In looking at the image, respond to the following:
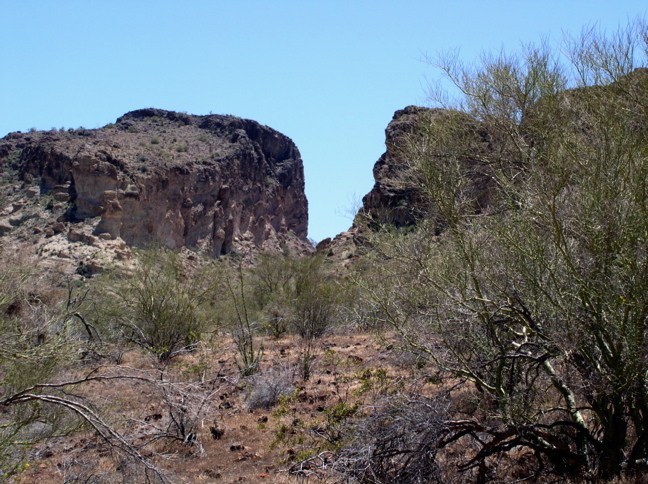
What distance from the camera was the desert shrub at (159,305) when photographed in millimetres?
15969

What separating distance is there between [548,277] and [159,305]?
11725 mm

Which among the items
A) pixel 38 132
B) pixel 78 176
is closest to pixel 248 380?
pixel 78 176

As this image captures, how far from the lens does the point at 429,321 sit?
7176mm

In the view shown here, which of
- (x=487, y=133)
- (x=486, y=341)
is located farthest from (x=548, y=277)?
(x=487, y=133)

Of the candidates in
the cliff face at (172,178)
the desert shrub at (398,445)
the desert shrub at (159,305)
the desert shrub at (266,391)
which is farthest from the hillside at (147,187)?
the desert shrub at (398,445)

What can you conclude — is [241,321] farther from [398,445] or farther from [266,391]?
[398,445]

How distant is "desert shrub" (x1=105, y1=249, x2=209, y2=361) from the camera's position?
16.0 m

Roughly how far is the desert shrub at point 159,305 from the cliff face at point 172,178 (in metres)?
27.6

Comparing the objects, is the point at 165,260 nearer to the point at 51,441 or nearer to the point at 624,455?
the point at 51,441

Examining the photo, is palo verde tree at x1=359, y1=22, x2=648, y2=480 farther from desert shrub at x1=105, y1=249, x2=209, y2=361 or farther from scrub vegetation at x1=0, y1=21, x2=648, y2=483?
desert shrub at x1=105, y1=249, x2=209, y2=361

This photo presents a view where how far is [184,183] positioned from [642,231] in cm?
5588

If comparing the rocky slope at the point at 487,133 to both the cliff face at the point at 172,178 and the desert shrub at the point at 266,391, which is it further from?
the cliff face at the point at 172,178

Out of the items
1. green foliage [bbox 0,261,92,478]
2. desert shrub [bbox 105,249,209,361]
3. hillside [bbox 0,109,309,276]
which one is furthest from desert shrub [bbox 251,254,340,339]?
hillside [bbox 0,109,309,276]

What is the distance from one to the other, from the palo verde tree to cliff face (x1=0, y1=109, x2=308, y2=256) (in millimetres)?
38747
